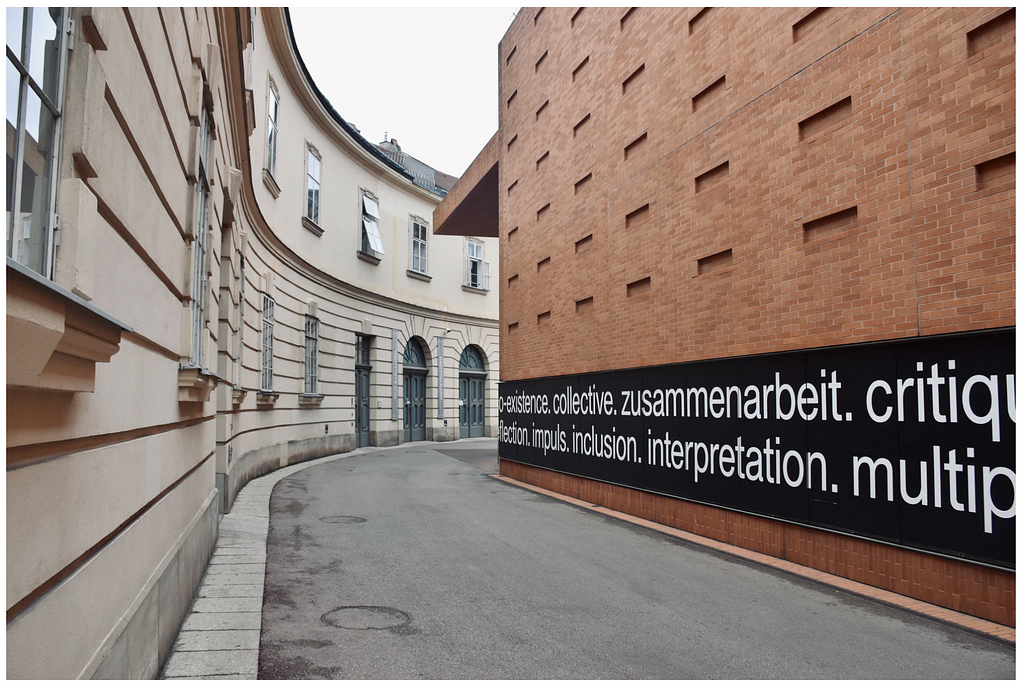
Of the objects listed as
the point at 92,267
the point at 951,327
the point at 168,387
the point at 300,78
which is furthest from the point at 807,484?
the point at 300,78

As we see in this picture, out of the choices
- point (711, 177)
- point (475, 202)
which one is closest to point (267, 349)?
point (475, 202)

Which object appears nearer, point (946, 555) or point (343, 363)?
point (946, 555)

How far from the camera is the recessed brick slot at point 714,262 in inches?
351

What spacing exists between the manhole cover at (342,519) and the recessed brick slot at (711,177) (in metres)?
6.54

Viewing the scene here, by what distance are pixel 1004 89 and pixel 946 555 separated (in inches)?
155

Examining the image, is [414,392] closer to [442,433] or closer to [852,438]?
[442,433]

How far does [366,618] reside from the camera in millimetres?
5551

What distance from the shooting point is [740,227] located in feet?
28.5

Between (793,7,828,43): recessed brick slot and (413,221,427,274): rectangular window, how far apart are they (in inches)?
774

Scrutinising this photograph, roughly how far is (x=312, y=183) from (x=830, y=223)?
614 inches

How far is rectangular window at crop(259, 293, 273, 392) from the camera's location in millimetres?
15641

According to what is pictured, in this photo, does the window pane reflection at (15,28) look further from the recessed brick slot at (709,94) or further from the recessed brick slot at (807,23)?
the recessed brick slot at (709,94)

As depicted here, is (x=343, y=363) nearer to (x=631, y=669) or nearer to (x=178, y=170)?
(x=178, y=170)

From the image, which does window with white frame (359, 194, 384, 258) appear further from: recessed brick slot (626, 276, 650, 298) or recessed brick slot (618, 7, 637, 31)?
recessed brick slot (626, 276, 650, 298)
